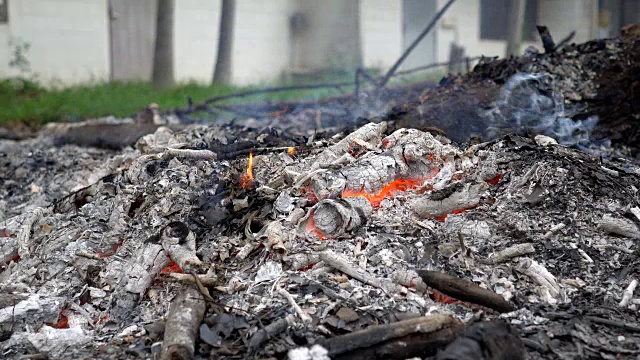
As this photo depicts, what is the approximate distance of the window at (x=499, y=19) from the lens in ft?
67.9

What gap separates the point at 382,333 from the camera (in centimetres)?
311

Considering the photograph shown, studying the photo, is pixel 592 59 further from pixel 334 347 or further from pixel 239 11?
pixel 239 11

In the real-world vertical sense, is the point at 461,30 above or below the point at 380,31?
above

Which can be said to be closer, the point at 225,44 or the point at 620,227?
the point at 620,227

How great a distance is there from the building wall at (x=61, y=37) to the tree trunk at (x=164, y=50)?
1130 mm

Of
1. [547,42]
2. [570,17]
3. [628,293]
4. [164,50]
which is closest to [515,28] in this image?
[570,17]

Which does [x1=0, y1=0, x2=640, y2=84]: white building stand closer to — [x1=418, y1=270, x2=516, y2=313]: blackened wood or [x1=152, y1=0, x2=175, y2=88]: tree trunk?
[x1=152, y1=0, x2=175, y2=88]: tree trunk

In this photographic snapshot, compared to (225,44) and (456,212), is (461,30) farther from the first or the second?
(456,212)

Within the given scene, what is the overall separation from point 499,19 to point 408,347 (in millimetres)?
19677

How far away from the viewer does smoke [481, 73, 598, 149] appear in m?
6.27

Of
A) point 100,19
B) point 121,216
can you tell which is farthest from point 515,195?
point 100,19

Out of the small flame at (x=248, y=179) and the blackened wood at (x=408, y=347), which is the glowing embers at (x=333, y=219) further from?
the blackened wood at (x=408, y=347)

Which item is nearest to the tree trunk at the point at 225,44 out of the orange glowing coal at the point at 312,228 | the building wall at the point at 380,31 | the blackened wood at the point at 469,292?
the building wall at the point at 380,31

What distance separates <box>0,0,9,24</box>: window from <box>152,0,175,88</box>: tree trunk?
2.98 m
